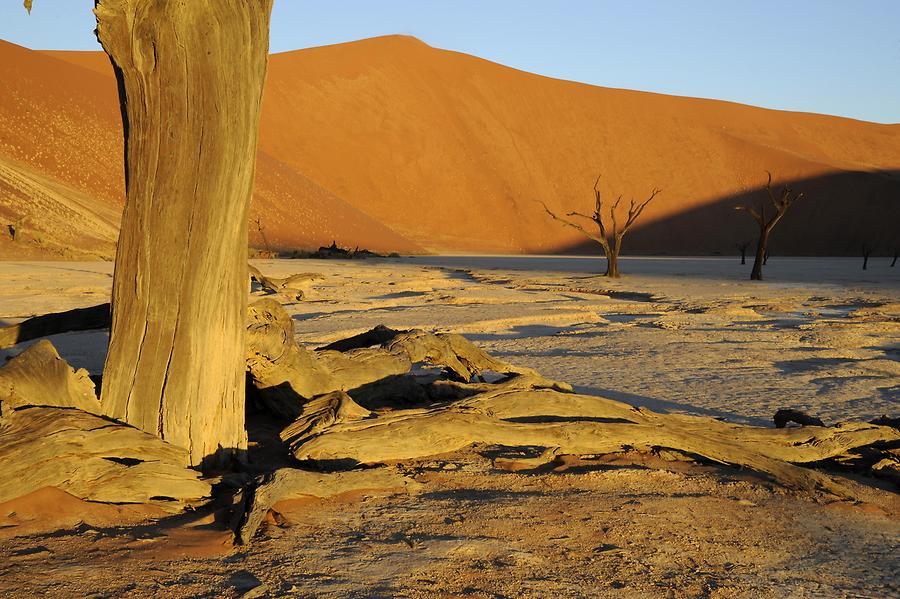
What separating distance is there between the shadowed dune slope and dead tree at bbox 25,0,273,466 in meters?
45.8

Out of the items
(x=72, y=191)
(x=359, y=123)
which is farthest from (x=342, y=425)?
(x=359, y=123)

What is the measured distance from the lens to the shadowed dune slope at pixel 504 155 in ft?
213

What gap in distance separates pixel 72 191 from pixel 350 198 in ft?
88.7

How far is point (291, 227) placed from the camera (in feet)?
153

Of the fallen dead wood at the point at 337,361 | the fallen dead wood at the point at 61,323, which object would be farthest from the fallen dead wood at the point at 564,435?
the fallen dead wood at the point at 61,323

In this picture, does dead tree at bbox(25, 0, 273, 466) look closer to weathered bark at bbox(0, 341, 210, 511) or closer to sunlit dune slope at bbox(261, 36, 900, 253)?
weathered bark at bbox(0, 341, 210, 511)

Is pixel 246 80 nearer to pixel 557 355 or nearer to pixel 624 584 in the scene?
pixel 624 584

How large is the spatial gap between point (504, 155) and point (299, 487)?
235ft

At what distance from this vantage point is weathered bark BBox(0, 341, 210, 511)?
11.8 feet

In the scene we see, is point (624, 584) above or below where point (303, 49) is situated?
below

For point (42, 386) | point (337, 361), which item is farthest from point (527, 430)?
point (42, 386)

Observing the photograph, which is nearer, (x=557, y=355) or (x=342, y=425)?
(x=342, y=425)

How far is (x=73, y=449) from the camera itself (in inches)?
144

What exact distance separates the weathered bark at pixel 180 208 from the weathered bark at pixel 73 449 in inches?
6.5
